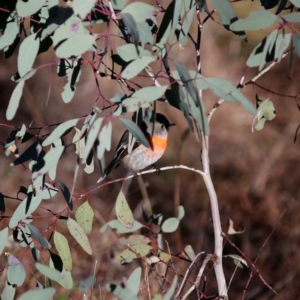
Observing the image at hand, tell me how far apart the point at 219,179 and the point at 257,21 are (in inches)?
140

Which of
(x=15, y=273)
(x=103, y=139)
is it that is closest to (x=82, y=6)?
(x=103, y=139)

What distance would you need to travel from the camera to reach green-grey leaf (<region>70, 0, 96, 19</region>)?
5.08ft

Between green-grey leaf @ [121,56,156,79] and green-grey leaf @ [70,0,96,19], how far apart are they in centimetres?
22

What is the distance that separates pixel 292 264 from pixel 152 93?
282 centimetres

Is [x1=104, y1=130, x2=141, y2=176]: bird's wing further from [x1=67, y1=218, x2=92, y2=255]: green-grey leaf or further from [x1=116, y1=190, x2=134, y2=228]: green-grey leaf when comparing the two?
[x1=67, y1=218, x2=92, y2=255]: green-grey leaf

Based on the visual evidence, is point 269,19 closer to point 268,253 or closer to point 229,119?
point 268,253

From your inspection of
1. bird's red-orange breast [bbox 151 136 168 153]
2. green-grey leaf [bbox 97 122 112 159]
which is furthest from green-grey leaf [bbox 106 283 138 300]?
bird's red-orange breast [bbox 151 136 168 153]

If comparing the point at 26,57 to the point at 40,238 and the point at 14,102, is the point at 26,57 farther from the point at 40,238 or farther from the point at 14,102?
the point at 40,238

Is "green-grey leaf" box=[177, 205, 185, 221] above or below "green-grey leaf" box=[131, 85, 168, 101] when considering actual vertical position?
below

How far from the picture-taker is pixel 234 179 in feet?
17.0

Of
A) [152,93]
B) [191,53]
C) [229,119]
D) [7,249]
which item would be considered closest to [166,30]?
[152,93]

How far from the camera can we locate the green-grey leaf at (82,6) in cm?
155

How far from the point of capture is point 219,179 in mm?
5219

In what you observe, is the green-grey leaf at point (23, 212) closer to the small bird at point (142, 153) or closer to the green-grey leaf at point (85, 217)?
the green-grey leaf at point (85, 217)
